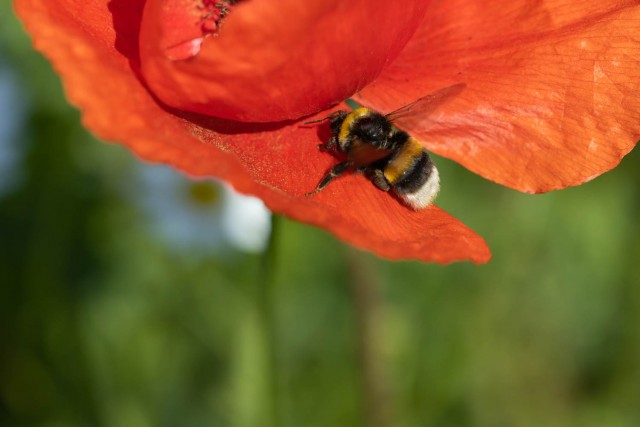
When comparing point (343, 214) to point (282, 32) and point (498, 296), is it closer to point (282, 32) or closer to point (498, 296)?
point (282, 32)

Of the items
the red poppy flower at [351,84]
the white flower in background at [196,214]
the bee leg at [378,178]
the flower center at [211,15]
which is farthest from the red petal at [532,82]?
the white flower in background at [196,214]

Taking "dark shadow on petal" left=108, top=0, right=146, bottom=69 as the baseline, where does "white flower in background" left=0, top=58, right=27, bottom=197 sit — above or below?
below

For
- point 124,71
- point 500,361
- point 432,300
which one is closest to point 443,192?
point 432,300

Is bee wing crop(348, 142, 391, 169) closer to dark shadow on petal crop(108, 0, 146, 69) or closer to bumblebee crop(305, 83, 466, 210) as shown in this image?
bumblebee crop(305, 83, 466, 210)

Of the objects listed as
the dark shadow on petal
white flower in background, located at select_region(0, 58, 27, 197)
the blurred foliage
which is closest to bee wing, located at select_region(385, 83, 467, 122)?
the dark shadow on petal

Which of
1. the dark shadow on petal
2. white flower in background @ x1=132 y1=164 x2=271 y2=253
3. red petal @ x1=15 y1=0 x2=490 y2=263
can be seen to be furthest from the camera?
white flower in background @ x1=132 y1=164 x2=271 y2=253

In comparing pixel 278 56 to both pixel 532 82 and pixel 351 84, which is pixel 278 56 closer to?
pixel 351 84
